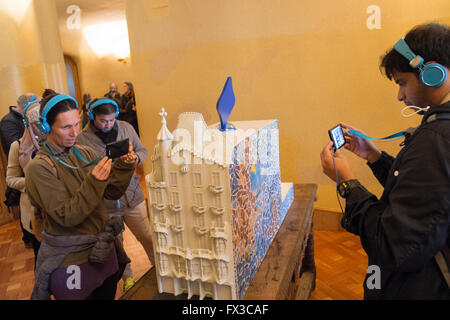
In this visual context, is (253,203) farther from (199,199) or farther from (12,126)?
(12,126)

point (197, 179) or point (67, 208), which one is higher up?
point (197, 179)

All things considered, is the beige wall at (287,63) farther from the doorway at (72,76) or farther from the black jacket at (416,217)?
the doorway at (72,76)

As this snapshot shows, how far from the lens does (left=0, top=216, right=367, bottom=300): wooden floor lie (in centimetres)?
272

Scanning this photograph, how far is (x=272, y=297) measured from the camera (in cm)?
127

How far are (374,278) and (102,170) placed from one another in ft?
3.97

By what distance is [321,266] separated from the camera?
3.06 m

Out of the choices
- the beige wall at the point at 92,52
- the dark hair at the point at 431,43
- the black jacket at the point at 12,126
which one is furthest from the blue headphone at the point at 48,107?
the beige wall at the point at 92,52

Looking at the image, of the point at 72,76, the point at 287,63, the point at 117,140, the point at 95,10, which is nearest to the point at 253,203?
the point at 117,140

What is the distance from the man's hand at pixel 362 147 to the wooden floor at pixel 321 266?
4.91 feet

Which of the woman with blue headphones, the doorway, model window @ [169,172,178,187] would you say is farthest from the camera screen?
the doorway

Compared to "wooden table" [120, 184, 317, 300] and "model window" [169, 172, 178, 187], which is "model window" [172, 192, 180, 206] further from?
"wooden table" [120, 184, 317, 300]

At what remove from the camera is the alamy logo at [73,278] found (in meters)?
1.51

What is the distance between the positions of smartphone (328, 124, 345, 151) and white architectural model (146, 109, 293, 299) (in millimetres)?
396
